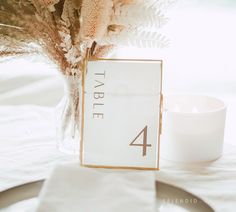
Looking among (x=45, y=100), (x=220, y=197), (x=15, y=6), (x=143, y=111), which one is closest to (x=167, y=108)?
(x=143, y=111)

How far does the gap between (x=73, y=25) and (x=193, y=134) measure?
→ 274 millimetres

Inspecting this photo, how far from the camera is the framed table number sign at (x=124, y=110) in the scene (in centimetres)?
86

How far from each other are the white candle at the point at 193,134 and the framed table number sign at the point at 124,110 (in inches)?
1.6

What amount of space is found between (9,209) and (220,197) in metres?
0.32

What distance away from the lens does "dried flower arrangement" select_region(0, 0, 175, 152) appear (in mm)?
784

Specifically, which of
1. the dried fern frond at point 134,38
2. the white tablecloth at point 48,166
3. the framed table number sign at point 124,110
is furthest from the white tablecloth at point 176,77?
the dried fern frond at point 134,38

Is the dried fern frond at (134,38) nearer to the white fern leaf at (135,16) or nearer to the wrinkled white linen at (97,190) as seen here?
the white fern leaf at (135,16)

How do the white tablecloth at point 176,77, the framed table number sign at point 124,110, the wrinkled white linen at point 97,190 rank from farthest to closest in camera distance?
1. the white tablecloth at point 176,77
2. the framed table number sign at point 124,110
3. the wrinkled white linen at point 97,190

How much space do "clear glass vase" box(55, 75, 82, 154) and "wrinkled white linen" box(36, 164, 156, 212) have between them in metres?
0.10

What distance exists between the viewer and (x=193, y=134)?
88cm

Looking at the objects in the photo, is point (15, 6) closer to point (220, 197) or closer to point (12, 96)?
point (220, 197)

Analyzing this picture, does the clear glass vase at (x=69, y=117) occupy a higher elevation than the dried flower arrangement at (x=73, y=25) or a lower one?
lower

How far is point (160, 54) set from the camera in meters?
1.47

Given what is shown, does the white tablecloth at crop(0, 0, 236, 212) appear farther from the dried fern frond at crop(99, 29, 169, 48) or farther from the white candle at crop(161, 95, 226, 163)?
the dried fern frond at crop(99, 29, 169, 48)
